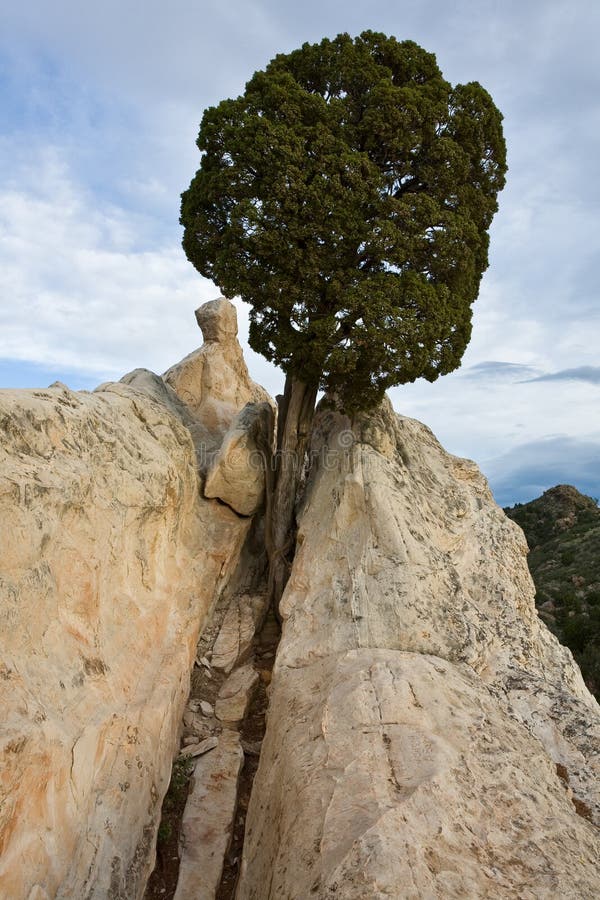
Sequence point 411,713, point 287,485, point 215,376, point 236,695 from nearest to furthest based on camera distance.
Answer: point 411,713 < point 236,695 < point 287,485 < point 215,376

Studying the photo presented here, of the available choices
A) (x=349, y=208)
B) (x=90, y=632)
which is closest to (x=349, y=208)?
(x=349, y=208)

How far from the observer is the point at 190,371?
1697 centimetres

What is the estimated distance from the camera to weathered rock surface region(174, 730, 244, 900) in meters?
8.65

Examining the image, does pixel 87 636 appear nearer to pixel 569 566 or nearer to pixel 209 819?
pixel 209 819

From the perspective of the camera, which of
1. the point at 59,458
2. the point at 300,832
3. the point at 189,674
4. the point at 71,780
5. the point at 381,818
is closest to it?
the point at 381,818

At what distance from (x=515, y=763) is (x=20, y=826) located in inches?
216

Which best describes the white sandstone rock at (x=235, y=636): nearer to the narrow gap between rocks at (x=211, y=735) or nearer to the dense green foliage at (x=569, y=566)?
the narrow gap between rocks at (x=211, y=735)

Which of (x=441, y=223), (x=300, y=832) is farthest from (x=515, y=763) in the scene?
(x=441, y=223)

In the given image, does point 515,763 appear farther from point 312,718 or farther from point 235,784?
point 235,784

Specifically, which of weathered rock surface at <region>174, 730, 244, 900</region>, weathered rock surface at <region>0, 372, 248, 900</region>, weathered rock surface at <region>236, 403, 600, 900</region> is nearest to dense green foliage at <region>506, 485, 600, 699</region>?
weathered rock surface at <region>236, 403, 600, 900</region>

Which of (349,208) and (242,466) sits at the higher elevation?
(349,208)

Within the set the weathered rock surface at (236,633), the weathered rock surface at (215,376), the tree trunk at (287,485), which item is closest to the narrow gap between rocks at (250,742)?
the weathered rock surface at (236,633)

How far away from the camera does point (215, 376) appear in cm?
1686

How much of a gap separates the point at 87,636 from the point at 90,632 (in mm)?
98
